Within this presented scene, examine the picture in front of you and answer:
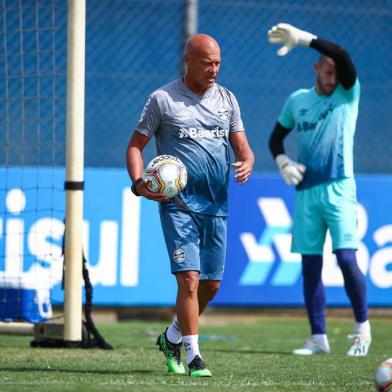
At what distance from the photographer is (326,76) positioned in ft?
28.7

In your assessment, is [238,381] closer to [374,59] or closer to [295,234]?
[295,234]

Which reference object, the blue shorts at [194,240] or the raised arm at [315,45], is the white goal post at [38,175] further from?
the blue shorts at [194,240]

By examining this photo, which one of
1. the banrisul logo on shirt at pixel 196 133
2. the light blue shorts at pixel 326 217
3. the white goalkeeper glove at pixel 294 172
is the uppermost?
the banrisul logo on shirt at pixel 196 133

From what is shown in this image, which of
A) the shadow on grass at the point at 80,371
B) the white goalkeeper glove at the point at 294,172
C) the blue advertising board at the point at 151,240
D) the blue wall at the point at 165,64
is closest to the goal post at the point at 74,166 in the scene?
the shadow on grass at the point at 80,371

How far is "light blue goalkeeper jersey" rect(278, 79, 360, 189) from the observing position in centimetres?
873

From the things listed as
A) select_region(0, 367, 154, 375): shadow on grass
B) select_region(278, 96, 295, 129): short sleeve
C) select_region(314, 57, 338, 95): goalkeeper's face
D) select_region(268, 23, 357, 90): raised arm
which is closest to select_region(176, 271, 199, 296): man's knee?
select_region(0, 367, 154, 375): shadow on grass

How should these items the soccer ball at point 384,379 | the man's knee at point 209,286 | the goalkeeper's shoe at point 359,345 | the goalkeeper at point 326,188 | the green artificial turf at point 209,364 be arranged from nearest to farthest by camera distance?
the soccer ball at point 384,379 < the green artificial turf at point 209,364 < the man's knee at point 209,286 < the goalkeeper's shoe at point 359,345 < the goalkeeper at point 326,188

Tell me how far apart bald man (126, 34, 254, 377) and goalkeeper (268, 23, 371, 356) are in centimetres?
212

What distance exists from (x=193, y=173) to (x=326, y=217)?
246 centimetres

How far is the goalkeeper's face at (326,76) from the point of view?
8672mm

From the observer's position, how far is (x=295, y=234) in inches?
350

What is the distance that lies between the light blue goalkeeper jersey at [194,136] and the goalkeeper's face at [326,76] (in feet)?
7.45

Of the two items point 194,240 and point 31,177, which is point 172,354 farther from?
point 31,177

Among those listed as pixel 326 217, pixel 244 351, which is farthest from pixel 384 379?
pixel 326 217
